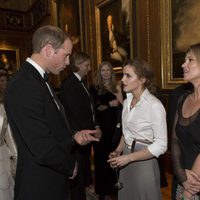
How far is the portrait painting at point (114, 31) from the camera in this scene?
5492 mm

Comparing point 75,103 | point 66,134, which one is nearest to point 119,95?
point 75,103

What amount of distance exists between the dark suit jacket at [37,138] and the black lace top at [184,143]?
2.86 ft

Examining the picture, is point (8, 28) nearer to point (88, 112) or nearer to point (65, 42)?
point (88, 112)

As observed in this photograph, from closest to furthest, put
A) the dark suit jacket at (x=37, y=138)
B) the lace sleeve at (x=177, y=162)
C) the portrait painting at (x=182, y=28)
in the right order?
the dark suit jacket at (x=37, y=138) → the lace sleeve at (x=177, y=162) → the portrait painting at (x=182, y=28)

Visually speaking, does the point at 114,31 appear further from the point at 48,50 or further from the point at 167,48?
the point at 48,50

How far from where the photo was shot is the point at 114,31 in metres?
5.93

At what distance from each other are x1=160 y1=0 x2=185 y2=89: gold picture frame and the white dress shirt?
226 cm

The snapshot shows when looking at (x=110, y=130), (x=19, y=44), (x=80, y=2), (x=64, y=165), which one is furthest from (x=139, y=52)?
(x=19, y=44)

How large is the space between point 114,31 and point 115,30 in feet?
0.16

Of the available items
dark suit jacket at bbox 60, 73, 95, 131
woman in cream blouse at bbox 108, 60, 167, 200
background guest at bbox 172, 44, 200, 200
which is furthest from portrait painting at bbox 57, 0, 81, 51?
background guest at bbox 172, 44, 200, 200

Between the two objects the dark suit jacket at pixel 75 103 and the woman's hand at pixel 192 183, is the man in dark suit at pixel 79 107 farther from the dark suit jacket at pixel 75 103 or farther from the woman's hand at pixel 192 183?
the woman's hand at pixel 192 183

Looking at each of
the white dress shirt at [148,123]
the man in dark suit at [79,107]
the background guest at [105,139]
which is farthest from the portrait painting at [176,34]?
the white dress shirt at [148,123]

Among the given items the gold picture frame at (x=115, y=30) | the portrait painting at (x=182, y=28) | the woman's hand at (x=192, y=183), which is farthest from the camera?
the gold picture frame at (x=115, y=30)

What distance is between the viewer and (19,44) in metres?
12.1
